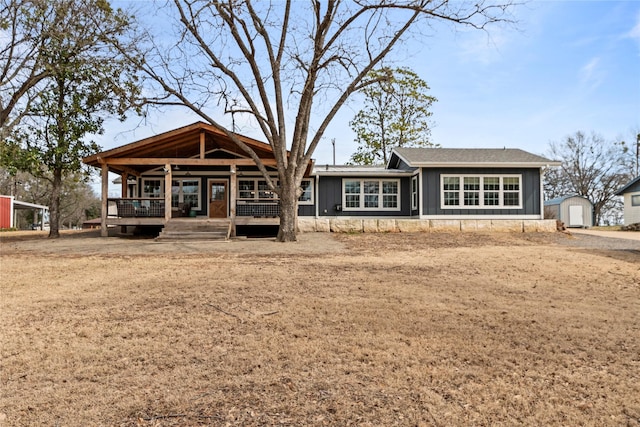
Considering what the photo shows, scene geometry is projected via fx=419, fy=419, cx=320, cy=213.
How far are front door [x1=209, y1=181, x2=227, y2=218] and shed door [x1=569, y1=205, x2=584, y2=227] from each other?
22.7m

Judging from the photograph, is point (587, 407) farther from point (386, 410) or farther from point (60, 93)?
point (60, 93)

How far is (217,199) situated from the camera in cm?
1955

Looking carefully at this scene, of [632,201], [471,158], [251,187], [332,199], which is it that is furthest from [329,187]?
[632,201]

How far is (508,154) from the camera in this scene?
65.3 feet

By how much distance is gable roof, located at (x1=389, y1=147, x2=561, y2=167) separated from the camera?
18031mm

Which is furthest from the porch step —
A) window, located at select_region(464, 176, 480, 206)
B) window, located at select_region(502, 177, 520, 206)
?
window, located at select_region(502, 177, 520, 206)

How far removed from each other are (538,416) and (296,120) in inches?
462

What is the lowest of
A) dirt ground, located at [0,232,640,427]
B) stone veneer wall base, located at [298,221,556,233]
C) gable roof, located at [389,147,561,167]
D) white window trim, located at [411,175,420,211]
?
dirt ground, located at [0,232,640,427]

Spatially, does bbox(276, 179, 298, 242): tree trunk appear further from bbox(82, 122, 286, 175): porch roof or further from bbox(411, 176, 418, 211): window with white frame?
bbox(411, 176, 418, 211): window with white frame

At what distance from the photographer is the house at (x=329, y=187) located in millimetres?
15695

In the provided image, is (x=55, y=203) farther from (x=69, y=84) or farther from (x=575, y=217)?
(x=575, y=217)

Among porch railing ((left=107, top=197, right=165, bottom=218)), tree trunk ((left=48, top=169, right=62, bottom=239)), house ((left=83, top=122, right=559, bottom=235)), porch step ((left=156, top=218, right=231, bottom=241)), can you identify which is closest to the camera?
porch step ((left=156, top=218, right=231, bottom=241))

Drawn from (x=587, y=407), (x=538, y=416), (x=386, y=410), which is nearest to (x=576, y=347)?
(x=587, y=407)

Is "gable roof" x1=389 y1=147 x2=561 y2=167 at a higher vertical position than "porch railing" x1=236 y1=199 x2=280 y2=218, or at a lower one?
higher
